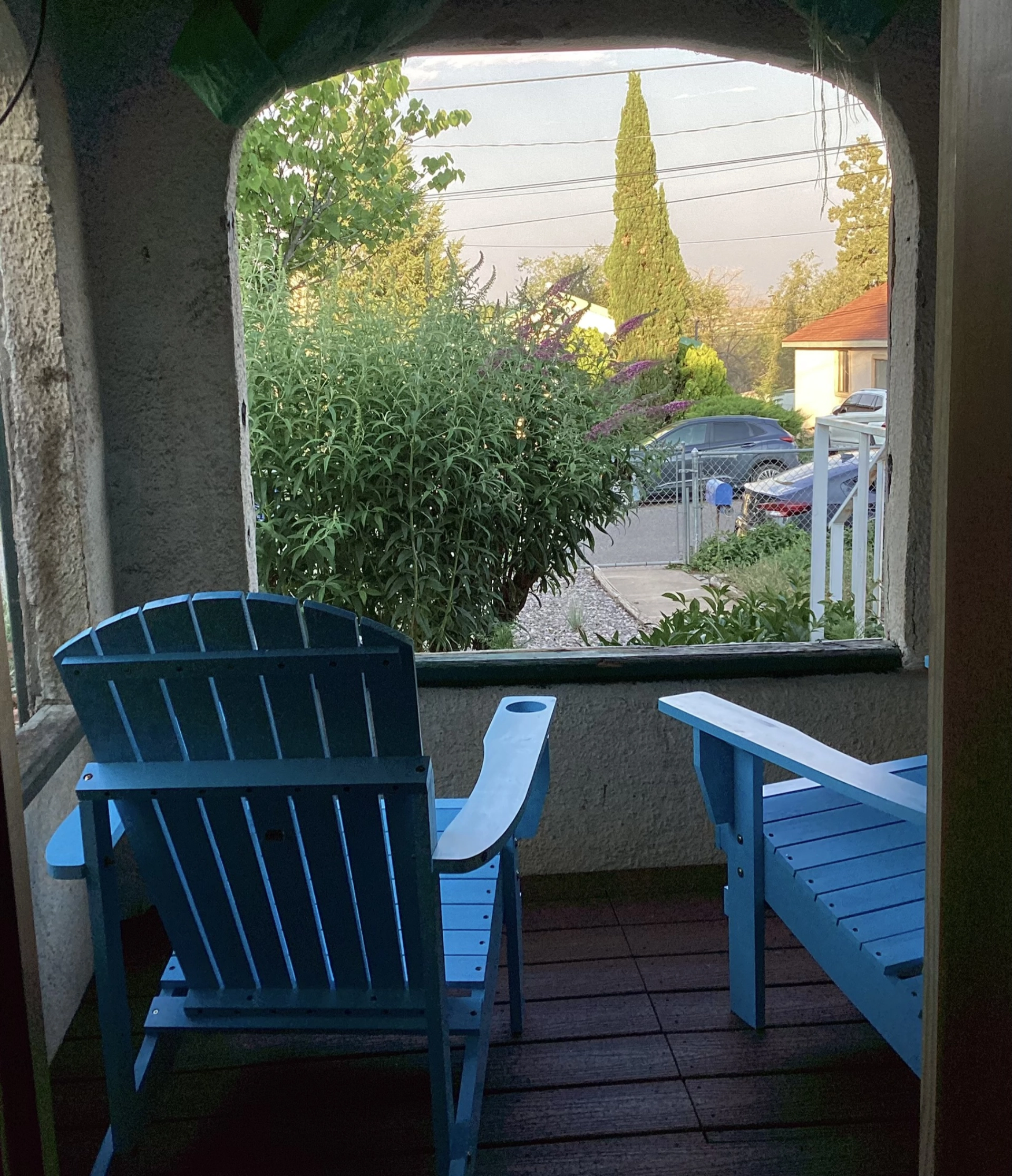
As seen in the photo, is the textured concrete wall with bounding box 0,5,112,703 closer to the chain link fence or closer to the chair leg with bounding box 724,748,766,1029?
the chair leg with bounding box 724,748,766,1029

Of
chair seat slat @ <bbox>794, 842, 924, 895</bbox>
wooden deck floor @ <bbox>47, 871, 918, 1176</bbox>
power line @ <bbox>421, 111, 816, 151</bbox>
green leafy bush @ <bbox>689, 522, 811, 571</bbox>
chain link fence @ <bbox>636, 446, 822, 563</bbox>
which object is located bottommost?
wooden deck floor @ <bbox>47, 871, 918, 1176</bbox>

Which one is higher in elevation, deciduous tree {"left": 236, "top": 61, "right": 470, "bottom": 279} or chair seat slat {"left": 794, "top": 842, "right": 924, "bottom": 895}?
deciduous tree {"left": 236, "top": 61, "right": 470, "bottom": 279}

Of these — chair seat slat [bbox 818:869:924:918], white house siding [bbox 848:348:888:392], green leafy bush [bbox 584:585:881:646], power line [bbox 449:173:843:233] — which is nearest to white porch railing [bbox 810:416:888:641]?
green leafy bush [bbox 584:585:881:646]

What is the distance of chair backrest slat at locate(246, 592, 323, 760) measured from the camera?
4.75 feet

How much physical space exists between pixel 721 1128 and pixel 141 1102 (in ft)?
3.24

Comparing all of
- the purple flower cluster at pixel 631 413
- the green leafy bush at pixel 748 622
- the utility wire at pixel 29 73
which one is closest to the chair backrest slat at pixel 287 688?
the utility wire at pixel 29 73

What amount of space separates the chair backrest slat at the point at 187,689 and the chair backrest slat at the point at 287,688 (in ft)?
0.31

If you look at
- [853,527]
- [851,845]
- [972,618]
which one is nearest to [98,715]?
[972,618]

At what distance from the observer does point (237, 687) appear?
1.49 m

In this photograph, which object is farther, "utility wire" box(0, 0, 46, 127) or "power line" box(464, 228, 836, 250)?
"power line" box(464, 228, 836, 250)

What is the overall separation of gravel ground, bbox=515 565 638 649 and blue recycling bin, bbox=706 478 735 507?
0.49 meters

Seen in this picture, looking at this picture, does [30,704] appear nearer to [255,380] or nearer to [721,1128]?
[255,380]

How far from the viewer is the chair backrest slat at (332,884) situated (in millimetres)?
1548

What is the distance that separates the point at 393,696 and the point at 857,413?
292 cm
